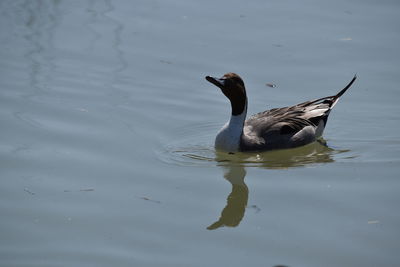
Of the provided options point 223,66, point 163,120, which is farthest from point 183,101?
point 223,66

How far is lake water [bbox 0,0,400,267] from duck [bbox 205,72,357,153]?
0.18 metres

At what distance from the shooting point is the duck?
32.4ft

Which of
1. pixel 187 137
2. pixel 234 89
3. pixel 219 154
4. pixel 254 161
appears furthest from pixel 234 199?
pixel 234 89

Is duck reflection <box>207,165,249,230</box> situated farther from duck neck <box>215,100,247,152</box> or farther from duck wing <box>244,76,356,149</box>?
duck wing <box>244,76,356,149</box>

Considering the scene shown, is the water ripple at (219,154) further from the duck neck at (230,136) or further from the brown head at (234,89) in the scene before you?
the brown head at (234,89)

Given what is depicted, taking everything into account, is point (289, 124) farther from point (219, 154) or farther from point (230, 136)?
point (219, 154)

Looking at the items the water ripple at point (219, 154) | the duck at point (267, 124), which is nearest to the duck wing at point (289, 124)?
Result: the duck at point (267, 124)

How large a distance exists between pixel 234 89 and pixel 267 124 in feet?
2.36

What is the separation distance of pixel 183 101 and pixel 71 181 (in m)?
3.16

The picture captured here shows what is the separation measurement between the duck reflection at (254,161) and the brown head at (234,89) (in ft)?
2.26

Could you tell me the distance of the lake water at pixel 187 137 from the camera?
6.98 meters

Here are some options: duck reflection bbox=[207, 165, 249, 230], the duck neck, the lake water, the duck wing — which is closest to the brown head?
the duck neck

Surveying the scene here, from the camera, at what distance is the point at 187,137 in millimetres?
10000

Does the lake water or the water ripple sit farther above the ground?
the lake water
